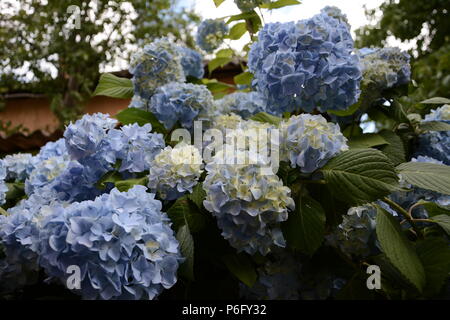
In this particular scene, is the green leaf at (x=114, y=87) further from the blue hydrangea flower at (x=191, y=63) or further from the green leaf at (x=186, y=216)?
the green leaf at (x=186, y=216)

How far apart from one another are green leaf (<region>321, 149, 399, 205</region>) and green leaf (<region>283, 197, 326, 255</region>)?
1.5 inches

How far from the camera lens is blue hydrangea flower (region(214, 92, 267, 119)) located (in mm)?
1055

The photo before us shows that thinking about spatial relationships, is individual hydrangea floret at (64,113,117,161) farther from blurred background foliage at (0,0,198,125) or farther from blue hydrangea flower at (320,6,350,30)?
blurred background foliage at (0,0,198,125)

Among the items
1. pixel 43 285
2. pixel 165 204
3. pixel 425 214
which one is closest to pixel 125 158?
pixel 165 204

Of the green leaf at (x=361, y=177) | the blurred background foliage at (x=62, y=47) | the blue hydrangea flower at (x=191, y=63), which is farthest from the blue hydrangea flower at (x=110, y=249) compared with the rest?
the blurred background foliage at (x=62, y=47)

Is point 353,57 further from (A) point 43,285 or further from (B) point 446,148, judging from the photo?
(A) point 43,285

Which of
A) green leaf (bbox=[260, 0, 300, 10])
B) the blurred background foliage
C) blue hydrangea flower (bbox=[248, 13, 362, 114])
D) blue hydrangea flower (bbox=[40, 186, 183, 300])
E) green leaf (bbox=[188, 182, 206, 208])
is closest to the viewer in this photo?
blue hydrangea flower (bbox=[40, 186, 183, 300])

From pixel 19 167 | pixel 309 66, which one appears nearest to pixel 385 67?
pixel 309 66

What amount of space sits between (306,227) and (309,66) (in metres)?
0.30

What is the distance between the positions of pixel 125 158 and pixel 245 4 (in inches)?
21.0

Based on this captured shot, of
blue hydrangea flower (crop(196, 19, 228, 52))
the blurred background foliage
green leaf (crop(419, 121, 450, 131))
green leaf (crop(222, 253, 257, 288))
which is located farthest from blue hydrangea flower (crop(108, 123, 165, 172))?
the blurred background foliage

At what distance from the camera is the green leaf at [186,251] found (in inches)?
22.1

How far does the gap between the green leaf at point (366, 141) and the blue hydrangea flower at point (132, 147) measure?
1.22ft

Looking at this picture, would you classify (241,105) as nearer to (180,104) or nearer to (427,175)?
(180,104)
